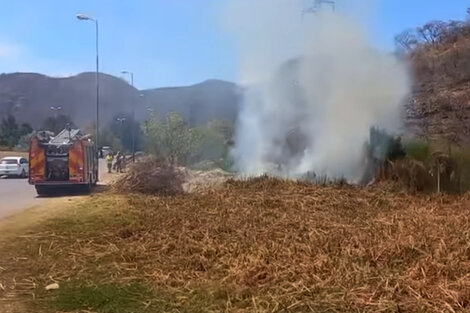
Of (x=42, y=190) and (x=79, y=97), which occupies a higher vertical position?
(x=79, y=97)

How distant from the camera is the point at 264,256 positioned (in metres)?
8.05

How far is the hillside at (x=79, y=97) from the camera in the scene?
82000 mm

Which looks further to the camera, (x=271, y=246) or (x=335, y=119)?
(x=335, y=119)

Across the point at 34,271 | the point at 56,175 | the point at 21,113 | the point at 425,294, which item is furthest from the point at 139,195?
the point at 21,113

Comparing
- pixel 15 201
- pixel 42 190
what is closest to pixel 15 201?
pixel 15 201

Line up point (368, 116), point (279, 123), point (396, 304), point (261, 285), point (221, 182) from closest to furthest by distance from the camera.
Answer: point (396, 304)
point (261, 285)
point (221, 182)
point (368, 116)
point (279, 123)

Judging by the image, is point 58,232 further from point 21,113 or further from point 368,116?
point 21,113

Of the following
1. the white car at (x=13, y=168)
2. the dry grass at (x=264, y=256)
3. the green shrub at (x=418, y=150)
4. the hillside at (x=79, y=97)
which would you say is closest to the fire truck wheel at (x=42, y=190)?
the dry grass at (x=264, y=256)

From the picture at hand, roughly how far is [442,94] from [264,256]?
17650mm

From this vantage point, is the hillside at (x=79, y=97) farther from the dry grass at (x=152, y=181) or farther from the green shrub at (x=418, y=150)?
the green shrub at (x=418, y=150)

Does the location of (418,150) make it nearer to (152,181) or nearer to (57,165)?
(152,181)

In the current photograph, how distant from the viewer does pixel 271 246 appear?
28.3 feet

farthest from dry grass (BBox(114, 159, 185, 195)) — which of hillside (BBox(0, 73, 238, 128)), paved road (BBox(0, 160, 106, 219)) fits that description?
hillside (BBox(0, 73, 238, 128))

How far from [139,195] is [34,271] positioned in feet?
32.0
